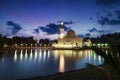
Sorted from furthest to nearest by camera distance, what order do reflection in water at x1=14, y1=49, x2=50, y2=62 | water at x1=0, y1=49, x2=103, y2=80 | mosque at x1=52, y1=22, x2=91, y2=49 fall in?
mosque at x1=52, y1=22, x2=91, y2=49, reflection in water at x1=14, y1=49, x2=50, y2=62, water at x1=0, y1=49, x2=103, y2=80

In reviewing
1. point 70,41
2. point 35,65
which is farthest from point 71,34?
point 35,65

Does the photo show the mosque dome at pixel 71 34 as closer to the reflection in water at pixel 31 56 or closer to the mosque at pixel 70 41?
the mosque at pixel 70 41

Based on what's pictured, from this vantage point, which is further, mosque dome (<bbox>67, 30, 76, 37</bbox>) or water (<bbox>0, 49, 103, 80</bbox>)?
mosque dome (<bbox>67, 30, 76, 37</bbox>)

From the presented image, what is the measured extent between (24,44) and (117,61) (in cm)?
14525

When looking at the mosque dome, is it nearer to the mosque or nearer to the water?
the mosque

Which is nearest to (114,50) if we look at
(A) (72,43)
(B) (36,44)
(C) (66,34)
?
(A) (72,43)

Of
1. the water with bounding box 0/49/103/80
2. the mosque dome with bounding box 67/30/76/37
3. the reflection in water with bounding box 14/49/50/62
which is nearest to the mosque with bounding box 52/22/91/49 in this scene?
the mosque dome with bounding box 67/30/76/37

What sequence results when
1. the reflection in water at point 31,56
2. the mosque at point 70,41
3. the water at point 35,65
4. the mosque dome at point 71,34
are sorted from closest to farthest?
the water at point 35,65
the reflection in water at point 31,56
the mosque at point 70,41
the mosque dome at point 71,34

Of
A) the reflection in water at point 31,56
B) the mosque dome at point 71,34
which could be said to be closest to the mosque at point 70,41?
the mosque dome at point 71,34

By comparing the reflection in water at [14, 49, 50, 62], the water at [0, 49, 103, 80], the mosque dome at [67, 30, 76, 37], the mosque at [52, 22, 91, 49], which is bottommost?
the water at [0, 49, 103, 80]

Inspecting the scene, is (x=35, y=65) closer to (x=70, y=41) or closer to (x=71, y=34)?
(x=70, y=41)

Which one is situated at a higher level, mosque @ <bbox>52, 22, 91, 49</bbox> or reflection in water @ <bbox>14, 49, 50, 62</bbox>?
mosque @ <bbox>52, 22, 91, 49</bbox>

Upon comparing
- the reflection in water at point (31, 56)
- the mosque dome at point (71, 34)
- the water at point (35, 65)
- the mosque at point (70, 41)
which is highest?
the mosque dome at point (71, 34)

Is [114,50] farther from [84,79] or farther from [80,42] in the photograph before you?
[80,42]
